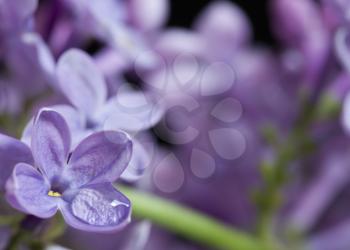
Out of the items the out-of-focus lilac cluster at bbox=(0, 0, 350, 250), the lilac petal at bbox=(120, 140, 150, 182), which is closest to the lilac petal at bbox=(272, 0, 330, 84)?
the out-of-focus lilac cluster at bbox=(0, 0, 350, 250)

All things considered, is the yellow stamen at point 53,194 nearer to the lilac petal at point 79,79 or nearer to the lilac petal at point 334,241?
the lilac petal at point 79,79

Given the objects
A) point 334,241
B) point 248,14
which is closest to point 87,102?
point 334,241

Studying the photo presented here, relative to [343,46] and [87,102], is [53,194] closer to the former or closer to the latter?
[87,102]

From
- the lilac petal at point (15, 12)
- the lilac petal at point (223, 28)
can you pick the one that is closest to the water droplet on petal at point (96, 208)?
the lilac petal at point (15, 12)

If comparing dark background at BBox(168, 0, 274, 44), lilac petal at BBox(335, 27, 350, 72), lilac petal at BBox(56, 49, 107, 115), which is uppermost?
lilac petal at BBox(335, 27, 350, 72)

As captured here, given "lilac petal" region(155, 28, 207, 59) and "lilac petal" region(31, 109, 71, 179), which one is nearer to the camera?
"lilac petal" region(31, 109, 71, 179)

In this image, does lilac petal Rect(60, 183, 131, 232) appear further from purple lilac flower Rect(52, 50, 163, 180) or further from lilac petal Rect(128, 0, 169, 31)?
lilac petal Rect(128, 0, 169, 31)
